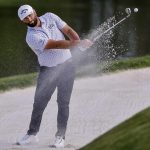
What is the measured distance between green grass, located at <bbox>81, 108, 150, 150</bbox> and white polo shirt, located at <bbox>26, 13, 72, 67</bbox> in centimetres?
149

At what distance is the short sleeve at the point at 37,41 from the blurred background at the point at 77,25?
520 cm

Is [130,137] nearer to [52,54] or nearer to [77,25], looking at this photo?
[52,54]

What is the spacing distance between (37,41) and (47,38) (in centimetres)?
10

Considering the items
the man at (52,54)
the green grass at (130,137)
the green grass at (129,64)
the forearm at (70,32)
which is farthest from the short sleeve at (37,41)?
the green grass at (129,64)

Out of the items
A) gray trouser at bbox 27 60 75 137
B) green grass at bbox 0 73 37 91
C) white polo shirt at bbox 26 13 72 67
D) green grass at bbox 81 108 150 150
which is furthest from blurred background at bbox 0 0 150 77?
green grass at bbox 81 108 150 150

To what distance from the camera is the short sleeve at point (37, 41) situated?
22.2ft

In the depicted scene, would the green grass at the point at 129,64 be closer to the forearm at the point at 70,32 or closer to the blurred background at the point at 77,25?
the blurred background at the point at 77,25

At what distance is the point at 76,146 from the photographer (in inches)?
278

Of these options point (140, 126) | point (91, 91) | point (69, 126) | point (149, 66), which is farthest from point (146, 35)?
point (140, 126)

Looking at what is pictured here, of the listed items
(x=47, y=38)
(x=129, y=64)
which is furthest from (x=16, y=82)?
(x=47, y=38)

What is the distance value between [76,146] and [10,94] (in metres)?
2.85

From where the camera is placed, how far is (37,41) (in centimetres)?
678

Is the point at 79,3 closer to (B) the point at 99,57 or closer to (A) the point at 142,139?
(B) the point at 99,57

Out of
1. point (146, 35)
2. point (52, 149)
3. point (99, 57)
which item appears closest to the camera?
point (52, 149)
